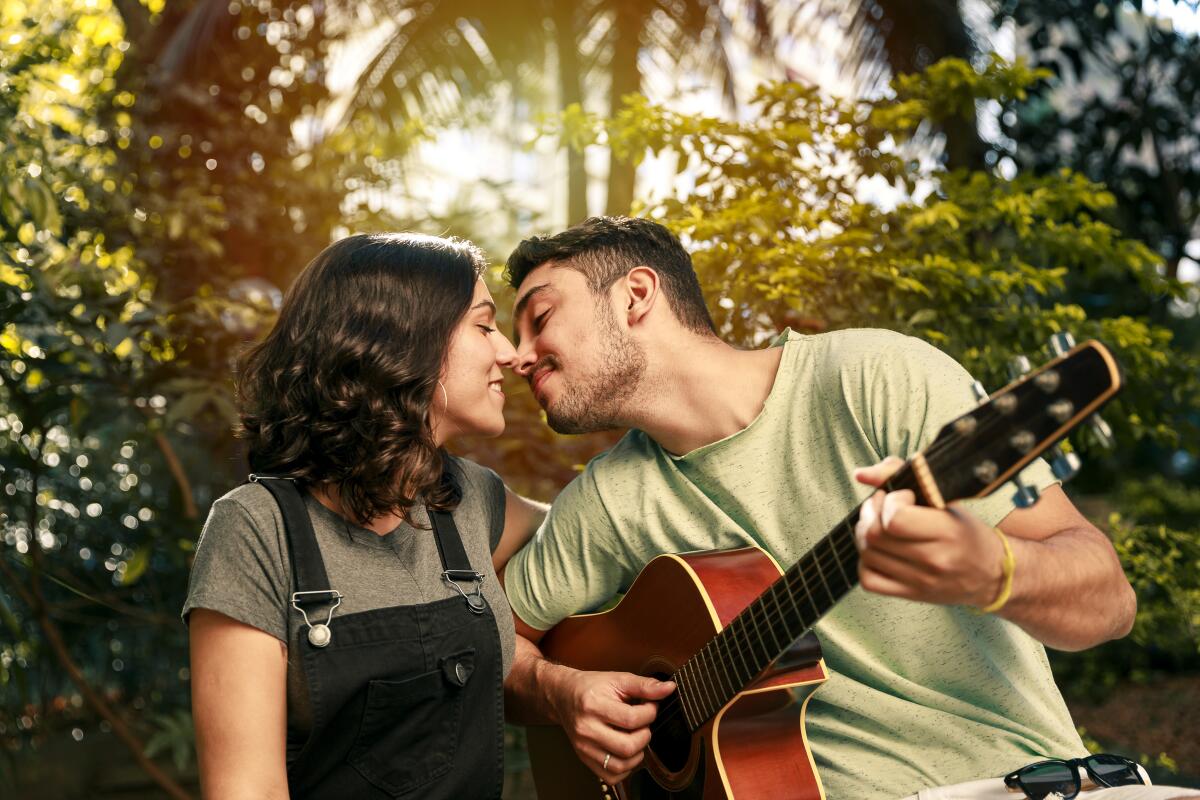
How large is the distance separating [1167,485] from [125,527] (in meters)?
5.91

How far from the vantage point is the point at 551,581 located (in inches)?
109

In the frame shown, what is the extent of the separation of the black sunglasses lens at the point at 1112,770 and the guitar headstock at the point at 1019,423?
87 centimetres

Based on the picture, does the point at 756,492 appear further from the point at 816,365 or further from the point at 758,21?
the point at 758,21

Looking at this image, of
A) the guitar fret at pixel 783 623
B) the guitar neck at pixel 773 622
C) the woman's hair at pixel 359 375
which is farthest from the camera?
the woman's hair at pixel 359 375

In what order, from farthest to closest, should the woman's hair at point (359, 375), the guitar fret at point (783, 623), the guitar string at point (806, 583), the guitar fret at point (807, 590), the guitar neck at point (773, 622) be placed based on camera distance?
the woman's hair at point (359, 375), the guitar fret at point (783, 623), the guitar fret at point (807, 590), the guitar neck at point (773, 622), the guitar string at point (806, 583)

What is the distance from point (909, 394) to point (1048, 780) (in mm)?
765

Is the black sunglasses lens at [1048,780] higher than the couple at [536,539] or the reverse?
the reverse

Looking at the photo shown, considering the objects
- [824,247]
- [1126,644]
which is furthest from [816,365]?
[1126,644]

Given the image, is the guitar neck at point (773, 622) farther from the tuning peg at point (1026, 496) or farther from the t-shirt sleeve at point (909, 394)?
the t-shirt sleeve at point (909, 394)

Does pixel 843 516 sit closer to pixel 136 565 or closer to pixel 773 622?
pixel 773 622

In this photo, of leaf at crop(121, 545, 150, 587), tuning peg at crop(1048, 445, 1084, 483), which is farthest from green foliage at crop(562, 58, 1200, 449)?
leaf at crop(121, 545, 150, 587)

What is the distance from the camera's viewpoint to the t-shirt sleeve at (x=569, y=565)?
275 centimetres

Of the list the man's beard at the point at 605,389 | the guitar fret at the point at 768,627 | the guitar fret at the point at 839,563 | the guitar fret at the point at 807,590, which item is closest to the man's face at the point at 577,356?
the man's beard at the point at 605,389

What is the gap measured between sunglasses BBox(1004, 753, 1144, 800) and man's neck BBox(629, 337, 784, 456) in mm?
926
